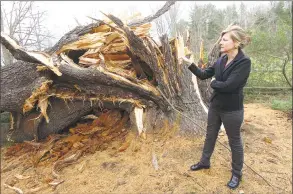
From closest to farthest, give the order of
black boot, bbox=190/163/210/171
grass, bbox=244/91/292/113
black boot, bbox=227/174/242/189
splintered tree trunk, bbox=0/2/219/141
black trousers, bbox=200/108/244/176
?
1. black trousers, bbox=200/108/244/176
2. black boot, bbox=227/174/242/189
3. black boot, bbox=190/163/210/171
4. splintered tree trunk, bbox=0/2/219/141
5. grass, bbox=244/91/292/113

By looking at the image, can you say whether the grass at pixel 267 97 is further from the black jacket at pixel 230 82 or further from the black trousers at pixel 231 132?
the black jacket at pixel 230 82

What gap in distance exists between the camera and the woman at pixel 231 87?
2.48 meters

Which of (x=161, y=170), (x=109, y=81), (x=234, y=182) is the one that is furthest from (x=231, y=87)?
(x=109, y=81)

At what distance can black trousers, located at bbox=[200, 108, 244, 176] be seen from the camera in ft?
8.75

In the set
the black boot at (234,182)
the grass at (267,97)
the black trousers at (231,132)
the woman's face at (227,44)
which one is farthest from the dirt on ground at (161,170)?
the grass at (267,97)

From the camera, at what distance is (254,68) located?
755 centimetres

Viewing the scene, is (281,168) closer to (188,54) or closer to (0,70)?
(188,54)

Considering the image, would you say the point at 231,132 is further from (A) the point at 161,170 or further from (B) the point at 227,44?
(A) the point at 161,170

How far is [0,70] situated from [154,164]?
291cm

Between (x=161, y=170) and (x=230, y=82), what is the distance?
4.64 feet

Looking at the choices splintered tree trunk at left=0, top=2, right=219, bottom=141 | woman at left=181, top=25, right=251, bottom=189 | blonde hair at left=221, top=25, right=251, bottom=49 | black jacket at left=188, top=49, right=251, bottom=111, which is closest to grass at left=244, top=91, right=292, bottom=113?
splintered tree trunk at left=0, top=2, right=219, bottom=141

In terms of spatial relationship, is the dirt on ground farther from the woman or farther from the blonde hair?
the blonde hair

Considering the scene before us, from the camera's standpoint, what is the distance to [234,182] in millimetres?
2912

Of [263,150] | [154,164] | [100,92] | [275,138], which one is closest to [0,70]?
[100,92]
